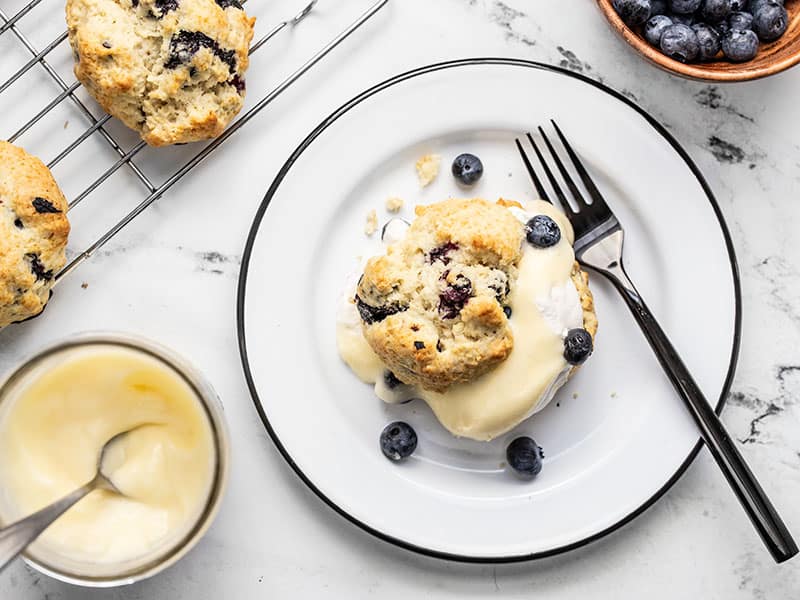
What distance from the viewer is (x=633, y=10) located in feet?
7.57

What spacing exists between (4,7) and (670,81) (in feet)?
5.72

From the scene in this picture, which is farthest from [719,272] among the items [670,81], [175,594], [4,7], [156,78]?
[4,7]

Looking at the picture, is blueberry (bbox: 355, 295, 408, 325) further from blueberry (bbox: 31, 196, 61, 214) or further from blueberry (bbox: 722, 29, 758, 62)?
blueberry (bbox: 722, 29, 758, 62)

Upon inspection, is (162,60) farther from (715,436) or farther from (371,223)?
(715,436)

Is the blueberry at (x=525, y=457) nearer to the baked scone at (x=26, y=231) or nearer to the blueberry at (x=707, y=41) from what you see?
the blueberry at (x=707, y=41)

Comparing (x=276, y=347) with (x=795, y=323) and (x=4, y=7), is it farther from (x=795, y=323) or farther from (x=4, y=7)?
(x=795, y=323)

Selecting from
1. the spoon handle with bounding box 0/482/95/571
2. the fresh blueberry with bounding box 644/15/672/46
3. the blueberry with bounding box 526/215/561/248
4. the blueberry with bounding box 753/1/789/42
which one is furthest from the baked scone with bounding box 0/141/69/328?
the blueberry with bounding box 753/1/789/42

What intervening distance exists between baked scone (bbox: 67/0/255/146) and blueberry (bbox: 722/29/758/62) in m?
1.19

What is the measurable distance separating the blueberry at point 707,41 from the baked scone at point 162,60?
1.12 m

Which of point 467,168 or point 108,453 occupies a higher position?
point 108,453

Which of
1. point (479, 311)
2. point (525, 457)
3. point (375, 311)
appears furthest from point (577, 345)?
point (375, 311)

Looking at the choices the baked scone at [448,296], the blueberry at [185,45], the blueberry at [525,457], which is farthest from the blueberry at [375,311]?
the blueberry at [185,45]

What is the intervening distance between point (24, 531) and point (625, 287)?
151cm

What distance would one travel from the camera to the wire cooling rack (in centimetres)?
245
